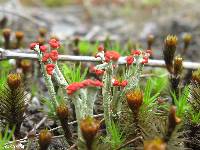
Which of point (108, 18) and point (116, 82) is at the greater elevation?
point (108, 18)

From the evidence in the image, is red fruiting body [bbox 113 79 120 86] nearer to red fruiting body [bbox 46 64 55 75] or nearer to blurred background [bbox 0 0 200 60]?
red fruiting body [bbox 46 64 55 75]

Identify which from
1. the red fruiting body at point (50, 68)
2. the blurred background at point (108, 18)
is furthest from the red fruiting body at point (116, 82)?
the blurred background at point (108, 18)

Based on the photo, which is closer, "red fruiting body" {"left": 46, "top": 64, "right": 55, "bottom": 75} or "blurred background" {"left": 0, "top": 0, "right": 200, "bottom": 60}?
"red fruiting body" {"left": 46, "top": 64, "right": 55, "bottom": 75}

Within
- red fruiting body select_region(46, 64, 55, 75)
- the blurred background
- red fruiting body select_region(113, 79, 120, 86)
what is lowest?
red fruiting body select_region(113, 79, 120, 86)

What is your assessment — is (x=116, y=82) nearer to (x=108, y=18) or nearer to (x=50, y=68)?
(x=50, y=68)

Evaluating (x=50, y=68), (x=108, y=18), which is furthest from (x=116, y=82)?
(x=108, y=18)

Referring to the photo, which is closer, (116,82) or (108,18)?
(116,82)

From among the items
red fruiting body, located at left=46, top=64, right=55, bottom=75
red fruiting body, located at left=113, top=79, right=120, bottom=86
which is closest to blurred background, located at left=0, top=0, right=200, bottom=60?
red fruiting body, located at left=113, top=79, right=120, bottom=86

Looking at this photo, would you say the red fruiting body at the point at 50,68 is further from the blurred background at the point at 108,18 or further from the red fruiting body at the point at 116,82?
the blurred background at the point at 108,18
